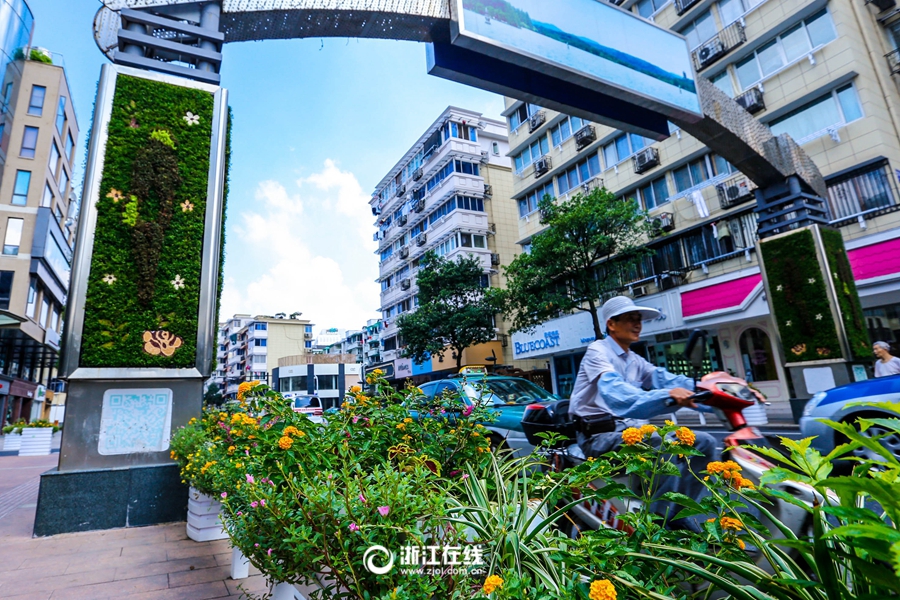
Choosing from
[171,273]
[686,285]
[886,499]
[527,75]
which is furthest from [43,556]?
[686,285]

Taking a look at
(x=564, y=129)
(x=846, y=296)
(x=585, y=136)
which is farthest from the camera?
(x=564, y=129)

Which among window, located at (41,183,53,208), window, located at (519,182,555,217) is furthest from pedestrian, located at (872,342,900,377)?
window, located at (41,183,53,208)

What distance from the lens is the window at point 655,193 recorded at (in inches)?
740

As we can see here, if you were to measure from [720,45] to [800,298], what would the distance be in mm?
10928

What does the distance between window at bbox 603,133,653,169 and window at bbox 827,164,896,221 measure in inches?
276

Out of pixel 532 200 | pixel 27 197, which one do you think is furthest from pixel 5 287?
pixel 532 200

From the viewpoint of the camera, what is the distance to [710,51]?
16.7 meters

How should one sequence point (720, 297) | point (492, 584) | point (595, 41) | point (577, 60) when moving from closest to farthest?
point (492, 584), point (577, 60), point (595, 41), point (720, 297)

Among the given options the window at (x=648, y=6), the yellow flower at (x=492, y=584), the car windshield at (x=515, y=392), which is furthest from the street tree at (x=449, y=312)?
the yellow flower at (x=492, y=584)

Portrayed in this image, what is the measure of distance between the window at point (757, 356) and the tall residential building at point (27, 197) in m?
30.9

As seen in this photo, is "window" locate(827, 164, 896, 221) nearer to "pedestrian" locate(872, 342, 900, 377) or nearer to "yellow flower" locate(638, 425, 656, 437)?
"pedestrian" locate(872, 342, 900, 377)

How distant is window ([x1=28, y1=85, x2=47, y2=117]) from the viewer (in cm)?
2885

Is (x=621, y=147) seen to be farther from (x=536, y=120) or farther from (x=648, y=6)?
(x=536, y=120)

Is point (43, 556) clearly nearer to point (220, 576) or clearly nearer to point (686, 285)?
point (220, 576)
